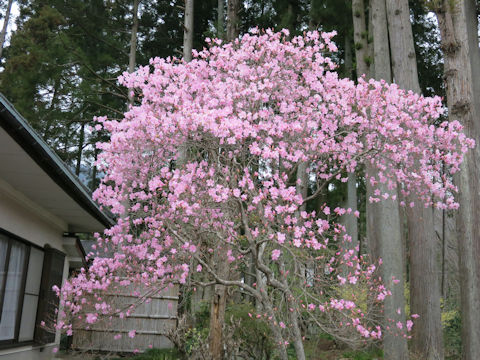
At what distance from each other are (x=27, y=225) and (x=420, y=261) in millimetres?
5968

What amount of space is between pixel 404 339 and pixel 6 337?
5.61 meters

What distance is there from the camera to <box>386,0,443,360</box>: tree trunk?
6.86 metres

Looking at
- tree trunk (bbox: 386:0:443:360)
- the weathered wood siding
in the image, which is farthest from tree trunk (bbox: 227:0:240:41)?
the weathered wood siding

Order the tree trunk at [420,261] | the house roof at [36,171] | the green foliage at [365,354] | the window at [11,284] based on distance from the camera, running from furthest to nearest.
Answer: the green foliage at [365,354] → the tree trunk at [420,261] → the window at [11,284] → the house roof at [36,171]

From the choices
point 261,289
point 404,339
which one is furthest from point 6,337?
point 404,339

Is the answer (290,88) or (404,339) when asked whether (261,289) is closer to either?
(290,88)

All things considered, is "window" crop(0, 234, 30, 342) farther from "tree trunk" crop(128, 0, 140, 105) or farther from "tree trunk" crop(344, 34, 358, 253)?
"tree trunk" crop(344, 34, 358, 253)

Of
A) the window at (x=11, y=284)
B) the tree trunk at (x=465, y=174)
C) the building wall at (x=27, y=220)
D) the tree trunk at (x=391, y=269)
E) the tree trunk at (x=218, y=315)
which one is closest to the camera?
the tree trunk at (x=465, y=174)

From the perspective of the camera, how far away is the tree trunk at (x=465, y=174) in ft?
18.2

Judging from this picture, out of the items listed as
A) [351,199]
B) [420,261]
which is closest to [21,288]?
[420,261]

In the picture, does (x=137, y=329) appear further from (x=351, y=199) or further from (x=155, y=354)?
(x=351, y=199)

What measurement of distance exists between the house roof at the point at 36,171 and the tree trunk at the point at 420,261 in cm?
501

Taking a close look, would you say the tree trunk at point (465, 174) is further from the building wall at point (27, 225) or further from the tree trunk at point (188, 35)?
the tree trunk at point (188, 35)

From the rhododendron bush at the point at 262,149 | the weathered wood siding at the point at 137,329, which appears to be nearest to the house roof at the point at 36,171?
the rhododendron bush at the point at 262,149
